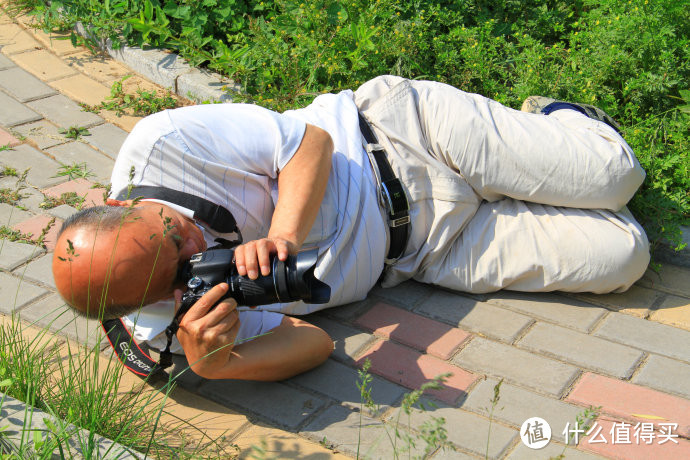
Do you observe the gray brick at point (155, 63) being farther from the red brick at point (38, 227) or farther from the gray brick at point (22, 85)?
the red brick at point (38, 227)

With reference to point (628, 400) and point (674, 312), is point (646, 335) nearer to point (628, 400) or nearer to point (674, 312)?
point (674, 312)

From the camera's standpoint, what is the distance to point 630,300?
9.96 ft

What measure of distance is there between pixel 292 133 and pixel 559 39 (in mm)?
2519

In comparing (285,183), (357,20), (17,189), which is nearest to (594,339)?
(285,183)

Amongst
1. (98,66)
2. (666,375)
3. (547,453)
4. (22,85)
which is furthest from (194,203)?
(98,66)

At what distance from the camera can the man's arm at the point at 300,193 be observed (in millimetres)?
2420

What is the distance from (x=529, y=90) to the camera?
3.81 metres

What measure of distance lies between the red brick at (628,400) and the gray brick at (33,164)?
272 cm

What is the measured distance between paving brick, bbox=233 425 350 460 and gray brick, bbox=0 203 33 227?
179 cm

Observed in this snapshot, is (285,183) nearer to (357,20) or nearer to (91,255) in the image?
(91,255)

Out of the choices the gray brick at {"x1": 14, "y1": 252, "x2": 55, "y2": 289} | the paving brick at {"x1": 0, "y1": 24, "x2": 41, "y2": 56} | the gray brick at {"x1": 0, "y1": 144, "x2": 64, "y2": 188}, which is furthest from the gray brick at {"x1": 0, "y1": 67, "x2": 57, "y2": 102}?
the gray brick at {"x1": 14, "y1": 252, "x2": 55, "y2": 289}

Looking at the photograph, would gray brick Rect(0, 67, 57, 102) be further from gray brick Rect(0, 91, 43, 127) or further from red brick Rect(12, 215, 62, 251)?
red brick Rect(12, 215, 62, 251)

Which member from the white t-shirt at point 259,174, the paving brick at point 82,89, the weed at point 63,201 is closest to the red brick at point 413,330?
the white t-shirt at point 259,174

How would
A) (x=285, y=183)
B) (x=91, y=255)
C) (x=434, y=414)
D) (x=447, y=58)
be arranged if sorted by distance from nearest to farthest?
1. (x=91, y=255)
2. (x=434, y=414)
3. (x=285, y=183)
4. (x=447, y=58)
